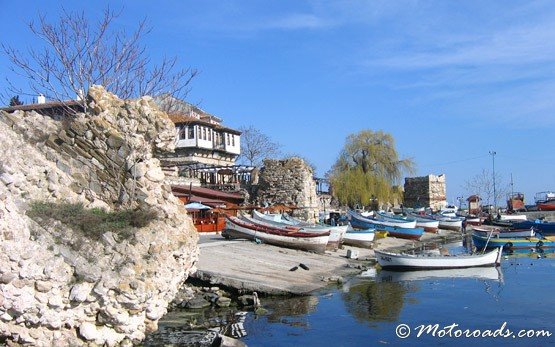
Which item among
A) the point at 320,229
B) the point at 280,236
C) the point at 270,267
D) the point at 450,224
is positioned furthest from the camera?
the point at 450,224

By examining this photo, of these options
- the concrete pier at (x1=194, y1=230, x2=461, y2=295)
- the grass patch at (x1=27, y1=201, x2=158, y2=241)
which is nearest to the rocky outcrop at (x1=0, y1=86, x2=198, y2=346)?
the grass patch at (x1=27, y1=201, x2=158, y2=241)

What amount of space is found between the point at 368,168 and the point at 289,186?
24116 millimetres

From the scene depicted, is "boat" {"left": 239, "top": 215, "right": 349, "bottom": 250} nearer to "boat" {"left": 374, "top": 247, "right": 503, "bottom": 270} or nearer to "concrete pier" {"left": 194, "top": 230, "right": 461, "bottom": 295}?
"concrete pier" {"left": 194, "top": 230, "right": 461, "bottom": 295}

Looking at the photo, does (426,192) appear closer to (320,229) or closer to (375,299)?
(320,229)

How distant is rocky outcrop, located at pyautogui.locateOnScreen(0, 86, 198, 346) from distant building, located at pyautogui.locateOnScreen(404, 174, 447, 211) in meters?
68.2

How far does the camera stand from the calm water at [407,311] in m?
13.4

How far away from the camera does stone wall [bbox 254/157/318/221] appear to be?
4156 centimetres

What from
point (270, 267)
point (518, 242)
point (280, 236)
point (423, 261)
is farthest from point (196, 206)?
point (518, 242)

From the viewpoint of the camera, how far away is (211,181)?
51.8 metres

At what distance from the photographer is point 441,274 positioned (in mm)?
24578

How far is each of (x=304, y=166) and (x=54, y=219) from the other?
32.7 m

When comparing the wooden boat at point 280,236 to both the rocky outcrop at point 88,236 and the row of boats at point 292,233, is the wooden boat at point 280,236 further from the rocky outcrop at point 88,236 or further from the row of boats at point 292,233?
the rocky outcrop at point 88,236

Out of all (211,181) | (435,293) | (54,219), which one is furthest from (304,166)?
(54,219)

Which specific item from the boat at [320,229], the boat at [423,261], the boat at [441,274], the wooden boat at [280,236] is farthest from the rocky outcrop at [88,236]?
the boat at [320,229]
